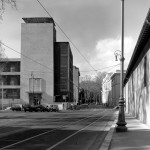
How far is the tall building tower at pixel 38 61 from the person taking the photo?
324 feet

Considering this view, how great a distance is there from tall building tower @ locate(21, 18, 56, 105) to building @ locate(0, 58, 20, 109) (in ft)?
9.32

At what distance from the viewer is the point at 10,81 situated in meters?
102

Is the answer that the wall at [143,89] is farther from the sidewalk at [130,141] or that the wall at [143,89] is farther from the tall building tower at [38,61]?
the tall building tower at [38,61]

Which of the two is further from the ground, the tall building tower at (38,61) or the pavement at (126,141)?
the tall building tower at (38,61)

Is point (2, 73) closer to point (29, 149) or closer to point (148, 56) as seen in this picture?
point (148, 56)

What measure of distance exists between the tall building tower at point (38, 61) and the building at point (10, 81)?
9.32 ft

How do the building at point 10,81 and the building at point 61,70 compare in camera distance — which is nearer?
the building at point 10,81

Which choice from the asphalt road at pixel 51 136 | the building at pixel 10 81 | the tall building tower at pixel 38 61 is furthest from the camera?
the building at pixel 10 81

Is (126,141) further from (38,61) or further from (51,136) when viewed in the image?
(38,61)

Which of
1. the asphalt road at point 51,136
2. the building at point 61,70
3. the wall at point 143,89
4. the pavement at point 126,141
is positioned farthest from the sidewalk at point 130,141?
the building at point 61,70

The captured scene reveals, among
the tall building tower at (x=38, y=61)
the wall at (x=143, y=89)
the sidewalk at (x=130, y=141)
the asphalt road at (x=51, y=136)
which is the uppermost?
the tall building tower at (x=38, y=61)

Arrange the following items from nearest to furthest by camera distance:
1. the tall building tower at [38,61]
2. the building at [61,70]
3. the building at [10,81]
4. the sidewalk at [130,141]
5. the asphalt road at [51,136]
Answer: the sidewalk at [130,141]
the asphalt road at [51,136]
the tall building tower at [38,61]
the building at [10,81]
the building at [61,70]

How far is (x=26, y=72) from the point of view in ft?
327

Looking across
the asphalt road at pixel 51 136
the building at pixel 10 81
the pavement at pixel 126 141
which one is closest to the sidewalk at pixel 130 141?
the pavement at pixel 126 141
